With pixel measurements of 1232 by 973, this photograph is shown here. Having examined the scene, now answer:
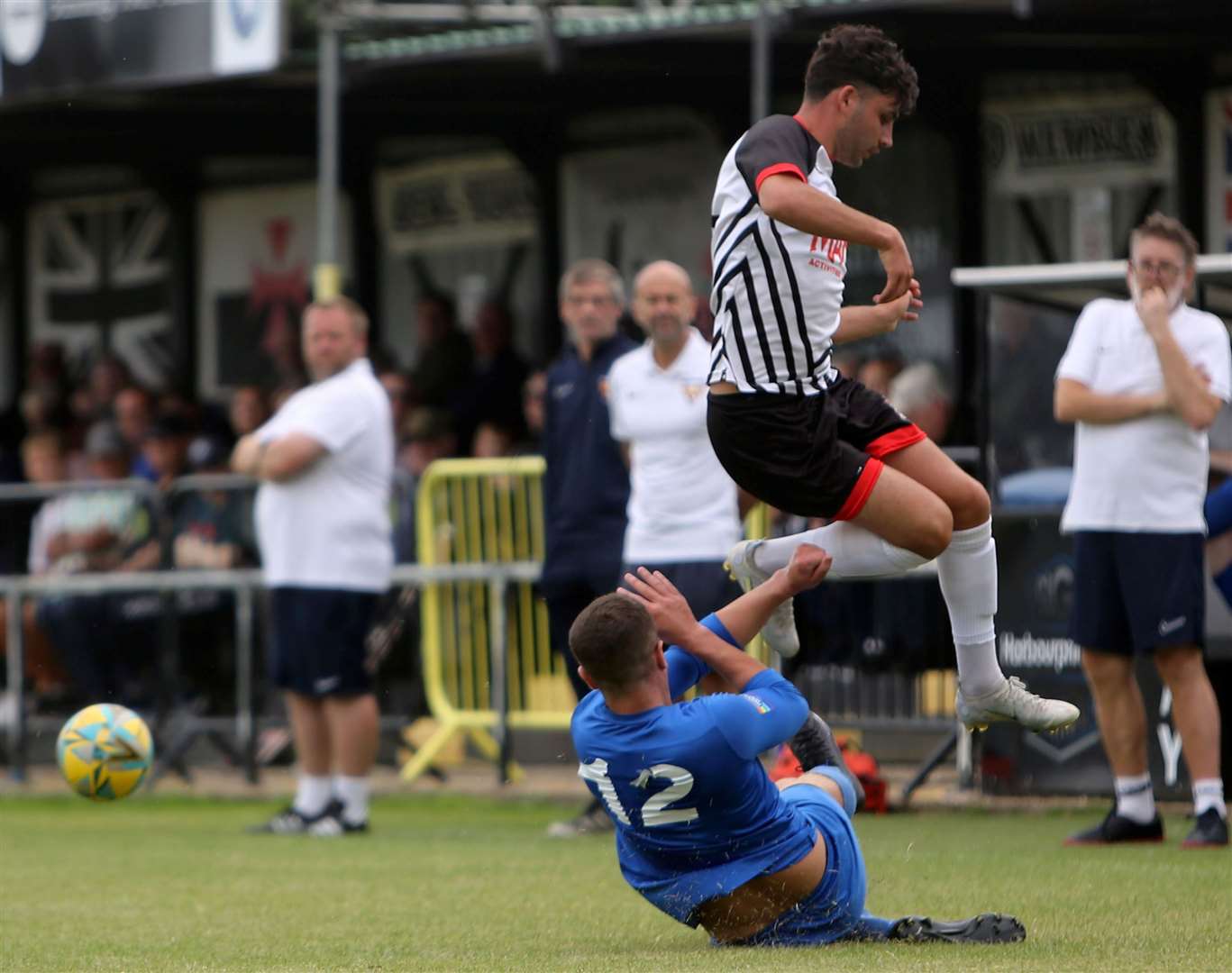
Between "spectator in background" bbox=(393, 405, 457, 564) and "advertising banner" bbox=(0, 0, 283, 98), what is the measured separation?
243 cm

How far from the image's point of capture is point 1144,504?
30.8ft

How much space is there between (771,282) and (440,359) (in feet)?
36.5

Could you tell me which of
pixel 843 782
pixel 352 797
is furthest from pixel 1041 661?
pixel 843 782

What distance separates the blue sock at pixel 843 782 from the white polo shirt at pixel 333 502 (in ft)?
14.3

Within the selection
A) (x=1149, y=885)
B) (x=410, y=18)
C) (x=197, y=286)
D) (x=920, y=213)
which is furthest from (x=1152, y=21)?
(x=197, y=286)

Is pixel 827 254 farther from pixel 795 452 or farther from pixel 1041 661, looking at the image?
pixel 1041 661

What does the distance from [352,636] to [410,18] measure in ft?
12.9

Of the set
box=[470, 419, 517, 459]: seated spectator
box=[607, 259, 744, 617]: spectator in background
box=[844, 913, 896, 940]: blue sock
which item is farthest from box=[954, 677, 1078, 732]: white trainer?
box=[470, 419, 517, 459]: seated spectator

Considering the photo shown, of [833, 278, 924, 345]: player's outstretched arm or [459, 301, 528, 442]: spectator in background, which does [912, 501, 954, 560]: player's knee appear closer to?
[833, 278, 924, 345]: player's outstretched arm

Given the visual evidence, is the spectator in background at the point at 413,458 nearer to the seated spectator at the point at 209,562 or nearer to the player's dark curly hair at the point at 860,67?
the seated spectator at the point at 209,562

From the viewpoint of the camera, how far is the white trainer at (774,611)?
722 cm

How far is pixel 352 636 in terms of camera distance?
11.1m

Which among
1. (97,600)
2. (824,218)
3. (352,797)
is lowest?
(352,797)

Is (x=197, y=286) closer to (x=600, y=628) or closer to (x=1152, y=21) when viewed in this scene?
(x=1152, y=21)
